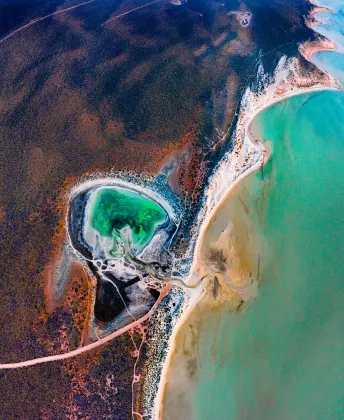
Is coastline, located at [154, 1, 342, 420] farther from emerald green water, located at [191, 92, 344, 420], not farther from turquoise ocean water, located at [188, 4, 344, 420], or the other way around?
turquoise ocean water, located at [188, 4, 344, 420]

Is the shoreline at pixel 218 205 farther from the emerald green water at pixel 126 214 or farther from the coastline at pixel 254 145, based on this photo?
the emerald green water at pixel 126 214

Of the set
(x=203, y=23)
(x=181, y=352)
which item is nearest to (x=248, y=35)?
(x=203, y=23)

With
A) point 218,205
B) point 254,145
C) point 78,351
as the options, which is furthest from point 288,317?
point 78,351

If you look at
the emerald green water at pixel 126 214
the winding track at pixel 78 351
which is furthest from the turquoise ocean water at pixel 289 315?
the emerald green water at pixel 126 214

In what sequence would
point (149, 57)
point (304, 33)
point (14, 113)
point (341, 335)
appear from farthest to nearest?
point (304, 33), point (149, 57), point (14, 113), point (341, 335)

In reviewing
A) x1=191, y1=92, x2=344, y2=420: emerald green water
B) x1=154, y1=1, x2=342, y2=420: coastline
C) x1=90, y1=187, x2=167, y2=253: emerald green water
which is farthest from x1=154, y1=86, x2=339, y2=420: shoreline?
x1=90, y1=187, x2=167, y2=253: emerald green water

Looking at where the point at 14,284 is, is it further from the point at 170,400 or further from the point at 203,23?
the point at 203,23
